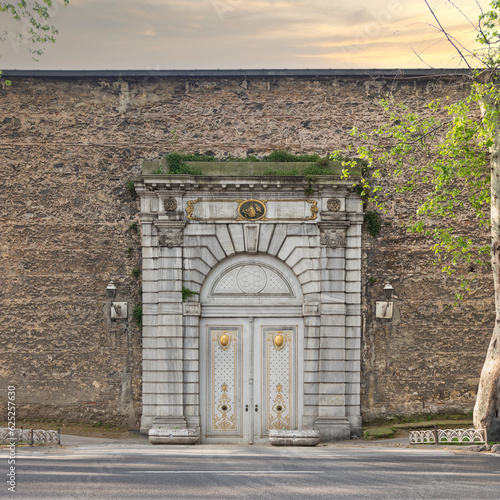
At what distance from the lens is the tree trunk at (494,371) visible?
12.8 meters

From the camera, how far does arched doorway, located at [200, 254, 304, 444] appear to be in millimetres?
15164

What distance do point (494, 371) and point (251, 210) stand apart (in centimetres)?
585

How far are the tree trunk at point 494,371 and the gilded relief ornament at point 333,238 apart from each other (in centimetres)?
323

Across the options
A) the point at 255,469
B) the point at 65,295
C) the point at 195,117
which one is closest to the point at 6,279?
the point at 65,295

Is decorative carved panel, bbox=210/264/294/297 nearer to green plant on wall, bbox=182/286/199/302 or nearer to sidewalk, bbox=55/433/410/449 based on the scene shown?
green plant on wall, bbox=182/286/199/302

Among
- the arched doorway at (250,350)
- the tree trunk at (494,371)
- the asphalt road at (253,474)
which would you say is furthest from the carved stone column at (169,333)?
the tree trunk at (494,371)

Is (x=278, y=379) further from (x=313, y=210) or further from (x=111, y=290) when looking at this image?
(x=111, y=290)

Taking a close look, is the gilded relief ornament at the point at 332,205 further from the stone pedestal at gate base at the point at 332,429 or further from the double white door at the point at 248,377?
the stone pedestal at gate base at the point at 332,429

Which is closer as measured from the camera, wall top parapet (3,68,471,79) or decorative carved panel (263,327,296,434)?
decorative carved panel (263,327,296,434)

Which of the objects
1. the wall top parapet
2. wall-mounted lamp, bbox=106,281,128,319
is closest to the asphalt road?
wall-mounted lamp, bbox=106,281,128,319

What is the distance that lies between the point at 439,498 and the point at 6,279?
34.8 ft

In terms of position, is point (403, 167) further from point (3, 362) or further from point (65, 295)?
point (3, 362)

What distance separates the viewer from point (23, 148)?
1565cm

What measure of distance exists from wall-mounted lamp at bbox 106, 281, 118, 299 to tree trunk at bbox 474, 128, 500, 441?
25.3 feet
